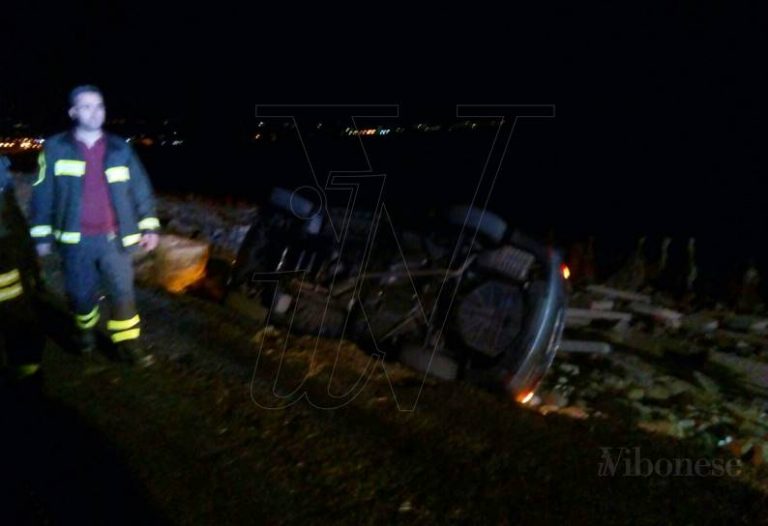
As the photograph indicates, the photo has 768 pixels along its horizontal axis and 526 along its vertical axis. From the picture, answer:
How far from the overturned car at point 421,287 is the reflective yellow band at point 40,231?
1763 millimetres

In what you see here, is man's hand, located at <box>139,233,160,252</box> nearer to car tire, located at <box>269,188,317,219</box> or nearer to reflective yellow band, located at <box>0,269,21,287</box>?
reflective yellow band, located at <box>0,269,21,287</box>

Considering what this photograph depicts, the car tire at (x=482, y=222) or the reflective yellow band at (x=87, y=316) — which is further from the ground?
the car tire at (x=482, y=222)

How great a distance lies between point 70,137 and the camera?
3.70 meters

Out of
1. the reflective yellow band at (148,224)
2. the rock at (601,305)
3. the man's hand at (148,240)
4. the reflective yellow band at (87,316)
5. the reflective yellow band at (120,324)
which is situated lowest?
the rock at (601,305)

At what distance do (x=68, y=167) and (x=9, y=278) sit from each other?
2.39ft

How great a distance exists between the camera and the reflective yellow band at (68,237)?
3.76 meters

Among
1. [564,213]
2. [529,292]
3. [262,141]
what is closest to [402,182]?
[564,213]

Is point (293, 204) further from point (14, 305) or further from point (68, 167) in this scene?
point (14, 305)

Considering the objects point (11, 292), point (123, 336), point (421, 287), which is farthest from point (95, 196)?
point (421, 287)

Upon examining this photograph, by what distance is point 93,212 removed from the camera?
380cm

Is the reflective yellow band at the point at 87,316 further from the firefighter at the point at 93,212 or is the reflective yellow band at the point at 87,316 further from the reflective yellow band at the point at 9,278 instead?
the reflective yellow band at the point at 9,278

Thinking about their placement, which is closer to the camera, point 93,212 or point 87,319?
point 93,212

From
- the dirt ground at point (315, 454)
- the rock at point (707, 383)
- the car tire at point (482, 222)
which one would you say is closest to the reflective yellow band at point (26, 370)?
the dirt ground at point (315, 454)

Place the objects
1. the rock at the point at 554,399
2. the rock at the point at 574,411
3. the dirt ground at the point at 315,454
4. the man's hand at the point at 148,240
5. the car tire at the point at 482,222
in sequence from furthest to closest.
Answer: the rock at the point at 554,399
the car tire at the point at 482,222
the rock at the point at 574,411
the man's hand at the point at 148,240
the dirt ground at the point at 315,454
